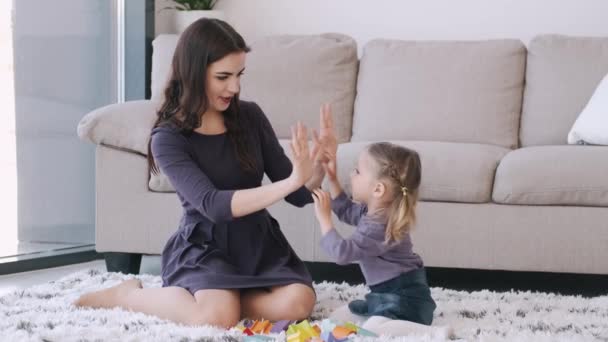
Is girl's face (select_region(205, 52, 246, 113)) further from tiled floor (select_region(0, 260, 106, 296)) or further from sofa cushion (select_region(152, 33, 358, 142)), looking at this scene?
sofa cushion (select_region(152, 33, 358, 142))

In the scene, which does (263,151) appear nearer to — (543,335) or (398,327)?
(398,327)

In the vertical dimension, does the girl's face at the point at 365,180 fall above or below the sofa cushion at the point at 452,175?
above

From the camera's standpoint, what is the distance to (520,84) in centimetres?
375

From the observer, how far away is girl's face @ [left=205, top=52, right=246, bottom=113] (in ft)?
7.93

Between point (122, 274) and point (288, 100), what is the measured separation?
3.41ft

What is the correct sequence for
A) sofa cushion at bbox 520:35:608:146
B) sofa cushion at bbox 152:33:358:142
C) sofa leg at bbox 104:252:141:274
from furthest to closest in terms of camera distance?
sofa cushion at bbox 152:33:358:142 < sofa cushion at bbox 520:35:608:146 < sofa leg at bbox 104:252:141:274

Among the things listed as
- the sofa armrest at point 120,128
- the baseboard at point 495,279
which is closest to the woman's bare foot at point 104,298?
the sofa armrest at point 120,128

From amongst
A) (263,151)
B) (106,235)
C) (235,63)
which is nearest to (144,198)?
(106,235)

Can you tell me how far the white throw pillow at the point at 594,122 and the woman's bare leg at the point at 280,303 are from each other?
135cm

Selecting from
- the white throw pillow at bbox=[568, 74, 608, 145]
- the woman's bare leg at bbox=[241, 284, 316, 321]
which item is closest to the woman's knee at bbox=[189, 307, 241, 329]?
the woman's bare leg at bbox=[241, 284, 316, 321]

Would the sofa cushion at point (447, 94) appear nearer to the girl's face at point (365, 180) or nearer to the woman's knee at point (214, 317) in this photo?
the girl's face at point (365, 180)

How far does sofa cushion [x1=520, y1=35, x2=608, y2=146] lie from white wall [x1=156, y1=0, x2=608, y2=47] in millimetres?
389

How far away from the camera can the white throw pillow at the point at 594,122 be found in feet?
10.8

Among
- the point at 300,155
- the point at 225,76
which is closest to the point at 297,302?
the point at 300,155
